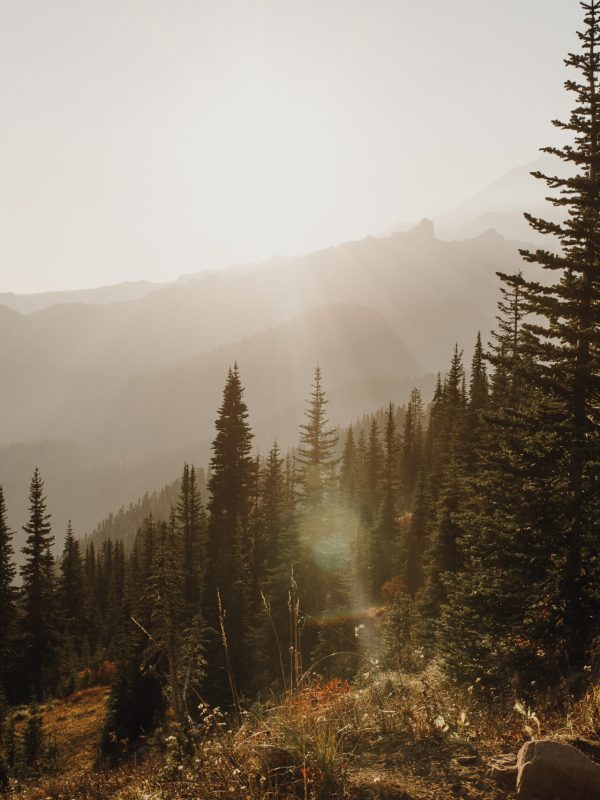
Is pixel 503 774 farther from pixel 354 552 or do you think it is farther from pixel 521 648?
pixel 354 552

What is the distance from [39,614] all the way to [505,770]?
152 ft

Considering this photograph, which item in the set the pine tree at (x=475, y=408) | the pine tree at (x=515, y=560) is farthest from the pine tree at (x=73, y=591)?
the pine tree at (x=515, y=560)

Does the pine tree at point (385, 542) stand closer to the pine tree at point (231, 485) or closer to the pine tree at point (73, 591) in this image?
the pine tree at point (231, 485)

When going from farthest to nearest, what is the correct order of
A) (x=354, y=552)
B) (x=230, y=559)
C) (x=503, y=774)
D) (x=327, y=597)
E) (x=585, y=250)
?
1. (x=354, y=552)
2. (x=327, y=597)
3. (x=230, y=559)
4. (x=585, y=250)
5. (x=503, y=774)

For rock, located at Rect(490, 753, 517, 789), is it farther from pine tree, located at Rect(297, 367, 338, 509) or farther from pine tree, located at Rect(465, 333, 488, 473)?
pine tree, located at Rect(297, 367, 338, 509)

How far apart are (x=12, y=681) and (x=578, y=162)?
49083 mm

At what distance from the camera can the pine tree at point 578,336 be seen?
10.3 m

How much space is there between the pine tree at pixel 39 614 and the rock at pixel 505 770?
137 ft

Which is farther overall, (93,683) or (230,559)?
(93,683)

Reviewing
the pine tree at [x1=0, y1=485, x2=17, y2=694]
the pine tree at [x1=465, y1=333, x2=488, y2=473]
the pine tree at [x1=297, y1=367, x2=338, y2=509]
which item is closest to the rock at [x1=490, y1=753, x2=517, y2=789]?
the pine tree at [x1=465, y1=333, x2=488, y2=473]

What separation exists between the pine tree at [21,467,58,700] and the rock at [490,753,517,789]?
41.9 metres

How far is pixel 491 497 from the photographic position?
39.1ft

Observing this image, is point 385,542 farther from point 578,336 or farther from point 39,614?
point 578,336

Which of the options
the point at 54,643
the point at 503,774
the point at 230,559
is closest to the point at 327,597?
the point at 230,559
